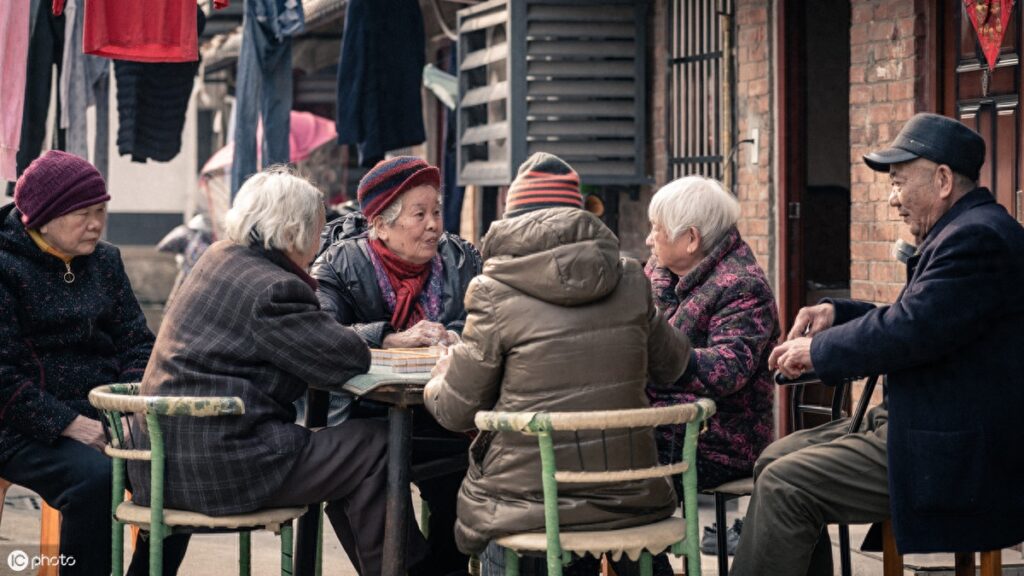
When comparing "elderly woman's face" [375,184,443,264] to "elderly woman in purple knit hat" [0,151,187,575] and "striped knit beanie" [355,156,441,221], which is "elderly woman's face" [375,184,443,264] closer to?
"striped knit beanie" [355,156,441,221]

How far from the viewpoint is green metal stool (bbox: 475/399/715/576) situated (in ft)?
12.3

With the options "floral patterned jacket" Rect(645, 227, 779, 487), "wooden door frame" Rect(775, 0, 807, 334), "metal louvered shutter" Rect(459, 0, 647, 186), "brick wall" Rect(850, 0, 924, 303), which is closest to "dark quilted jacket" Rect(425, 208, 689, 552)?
"floral patterned jacket" Rect(645, 227, 779, 487)

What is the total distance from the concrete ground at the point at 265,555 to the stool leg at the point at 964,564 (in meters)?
1.12

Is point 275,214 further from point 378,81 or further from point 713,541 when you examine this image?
point 378,81

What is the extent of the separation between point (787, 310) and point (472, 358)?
13.7 ft

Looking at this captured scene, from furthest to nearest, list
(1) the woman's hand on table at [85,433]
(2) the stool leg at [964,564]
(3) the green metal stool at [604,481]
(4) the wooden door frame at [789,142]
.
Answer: (4) the wooden door frame at [789,142], (1) the woman's hand on table at [85,433], (2) the stool leg at [964,564], (3) the green metal stool at [604,481]

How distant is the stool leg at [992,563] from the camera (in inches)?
165

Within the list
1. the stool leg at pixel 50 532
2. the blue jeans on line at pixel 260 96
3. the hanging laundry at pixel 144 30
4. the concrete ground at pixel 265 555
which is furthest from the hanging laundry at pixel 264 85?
Answer: the stool leg at pixel 50 532

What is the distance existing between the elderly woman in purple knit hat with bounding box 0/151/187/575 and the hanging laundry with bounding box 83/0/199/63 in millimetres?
2409

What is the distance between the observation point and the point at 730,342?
15.2ft

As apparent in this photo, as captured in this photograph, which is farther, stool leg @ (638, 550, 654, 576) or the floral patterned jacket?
the floral patterned jacket

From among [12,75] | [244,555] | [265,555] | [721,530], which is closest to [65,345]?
[244,555]

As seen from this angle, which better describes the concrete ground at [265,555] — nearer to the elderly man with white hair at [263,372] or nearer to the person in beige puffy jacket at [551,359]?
the elderly man with white hair at [263,372]

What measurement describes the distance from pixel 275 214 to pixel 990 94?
3.31 metres
